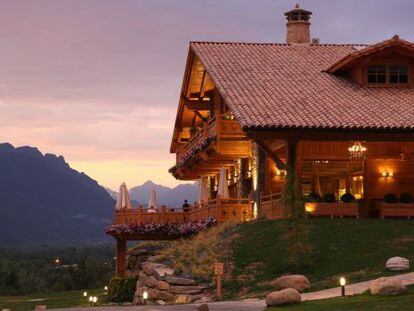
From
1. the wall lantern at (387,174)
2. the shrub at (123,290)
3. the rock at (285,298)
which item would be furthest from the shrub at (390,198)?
the rock at (285,298)

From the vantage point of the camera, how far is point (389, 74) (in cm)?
3903

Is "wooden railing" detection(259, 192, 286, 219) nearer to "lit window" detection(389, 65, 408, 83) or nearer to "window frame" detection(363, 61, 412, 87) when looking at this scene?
"window frame" detection(363, 61, 412, 87)

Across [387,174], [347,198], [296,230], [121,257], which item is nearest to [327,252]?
[296,230]

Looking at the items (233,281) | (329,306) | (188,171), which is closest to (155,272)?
(233,281)

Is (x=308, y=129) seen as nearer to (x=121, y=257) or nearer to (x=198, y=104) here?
(x=121, y=257)

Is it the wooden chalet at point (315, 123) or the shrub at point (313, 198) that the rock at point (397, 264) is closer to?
the wooden chalet at point (315, 123)

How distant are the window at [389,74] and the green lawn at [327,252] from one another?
9.39 meters

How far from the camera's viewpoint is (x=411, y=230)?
2956cm

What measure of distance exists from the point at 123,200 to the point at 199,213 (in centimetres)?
727

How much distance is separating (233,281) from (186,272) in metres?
2.07

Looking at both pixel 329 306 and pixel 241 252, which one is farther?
pixel 241 252

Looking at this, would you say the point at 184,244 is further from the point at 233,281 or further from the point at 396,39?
the point at 396,39

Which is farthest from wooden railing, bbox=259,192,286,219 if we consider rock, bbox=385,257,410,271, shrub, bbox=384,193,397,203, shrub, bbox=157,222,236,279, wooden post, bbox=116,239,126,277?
wooden post, bbox=116,239,126,277

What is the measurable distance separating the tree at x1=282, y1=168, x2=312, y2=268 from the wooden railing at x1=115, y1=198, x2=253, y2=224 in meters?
8.64
